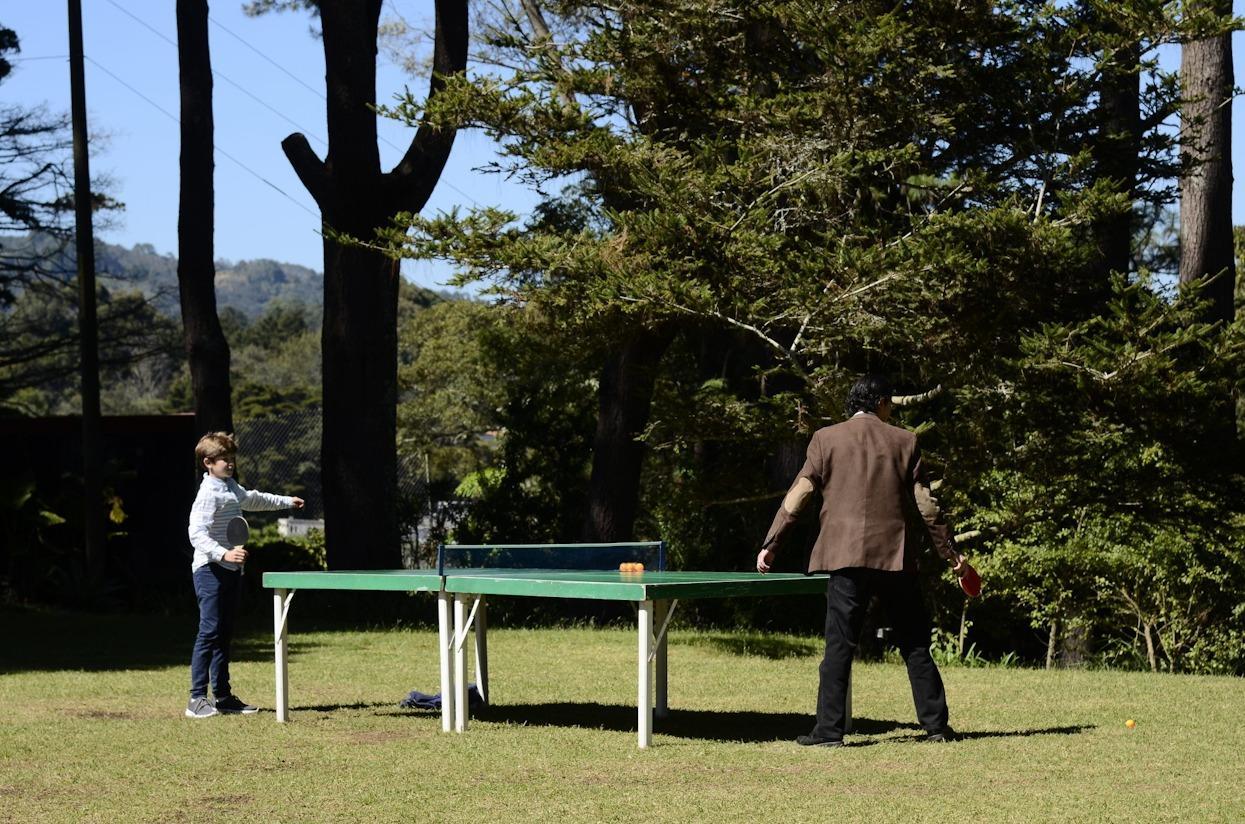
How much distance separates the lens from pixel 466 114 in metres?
14.7

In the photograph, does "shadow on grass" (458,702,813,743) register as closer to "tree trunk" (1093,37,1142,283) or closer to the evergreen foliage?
the evergreen foliage

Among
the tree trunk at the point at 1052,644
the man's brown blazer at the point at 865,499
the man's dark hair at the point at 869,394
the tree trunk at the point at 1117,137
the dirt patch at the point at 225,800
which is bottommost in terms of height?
the tree trunk at the point at 1052,644

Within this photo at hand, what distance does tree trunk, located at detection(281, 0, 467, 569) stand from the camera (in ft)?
67.3

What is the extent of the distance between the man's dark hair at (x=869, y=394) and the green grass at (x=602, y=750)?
1841 mm

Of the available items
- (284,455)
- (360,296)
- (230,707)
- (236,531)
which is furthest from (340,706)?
(284,455)

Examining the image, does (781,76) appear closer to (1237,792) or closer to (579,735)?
(579,735)

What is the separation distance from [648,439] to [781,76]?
142 inches

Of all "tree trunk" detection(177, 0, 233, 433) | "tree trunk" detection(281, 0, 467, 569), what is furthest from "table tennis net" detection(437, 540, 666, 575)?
"tree trunk" detection(177, 0, 233, 433)

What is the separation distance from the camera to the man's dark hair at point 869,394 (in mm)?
9125

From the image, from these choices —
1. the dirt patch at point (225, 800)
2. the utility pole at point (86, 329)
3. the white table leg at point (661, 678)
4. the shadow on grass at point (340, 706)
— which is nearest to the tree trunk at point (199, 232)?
the utility pole at point (86, 329)

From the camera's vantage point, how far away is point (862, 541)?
28.8ft

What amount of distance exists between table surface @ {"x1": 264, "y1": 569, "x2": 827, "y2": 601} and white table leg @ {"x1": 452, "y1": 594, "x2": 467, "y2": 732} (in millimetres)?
211

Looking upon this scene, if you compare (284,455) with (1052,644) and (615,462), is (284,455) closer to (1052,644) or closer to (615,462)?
(615,462)

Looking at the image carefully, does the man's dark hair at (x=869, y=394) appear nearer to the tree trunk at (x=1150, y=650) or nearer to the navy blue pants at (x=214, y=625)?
the navy blue pants at (x=214, y=625)
